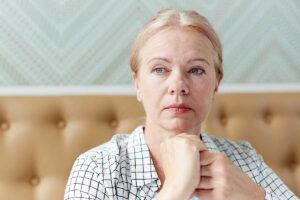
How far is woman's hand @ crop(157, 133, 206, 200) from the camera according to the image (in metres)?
1.11

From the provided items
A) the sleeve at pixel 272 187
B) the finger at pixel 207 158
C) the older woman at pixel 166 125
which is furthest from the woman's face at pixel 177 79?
the sleeve at pixel 272 187

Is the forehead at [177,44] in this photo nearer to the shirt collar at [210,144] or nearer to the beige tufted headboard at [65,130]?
the shirt collar at [210,144]

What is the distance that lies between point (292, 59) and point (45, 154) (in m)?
1.15

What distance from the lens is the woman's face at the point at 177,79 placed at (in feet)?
4.14

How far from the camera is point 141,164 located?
1339 mm

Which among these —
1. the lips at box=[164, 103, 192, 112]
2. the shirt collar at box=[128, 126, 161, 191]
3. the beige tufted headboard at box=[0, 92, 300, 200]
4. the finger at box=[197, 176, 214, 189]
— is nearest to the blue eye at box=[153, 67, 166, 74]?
the lips at box=[164, 103, 192, 112]

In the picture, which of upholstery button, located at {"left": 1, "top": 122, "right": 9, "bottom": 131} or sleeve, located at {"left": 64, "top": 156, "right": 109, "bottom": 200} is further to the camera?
upholstery button, located at {"left": 1, "top": 122, "right": 9, "bottom": 131}

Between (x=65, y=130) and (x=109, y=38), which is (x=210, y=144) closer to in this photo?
(x=65, y=130)

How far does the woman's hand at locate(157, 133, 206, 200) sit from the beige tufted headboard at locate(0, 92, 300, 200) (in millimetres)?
553

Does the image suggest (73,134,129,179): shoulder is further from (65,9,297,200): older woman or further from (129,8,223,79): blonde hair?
(129,8,223,79): blonde hair

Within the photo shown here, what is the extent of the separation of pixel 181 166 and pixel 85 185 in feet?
0.92

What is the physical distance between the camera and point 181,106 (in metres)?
1.26

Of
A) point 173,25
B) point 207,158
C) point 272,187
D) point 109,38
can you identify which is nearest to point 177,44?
point 173,25

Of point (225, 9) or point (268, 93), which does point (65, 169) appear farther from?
point (225, 9)
